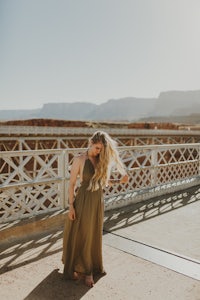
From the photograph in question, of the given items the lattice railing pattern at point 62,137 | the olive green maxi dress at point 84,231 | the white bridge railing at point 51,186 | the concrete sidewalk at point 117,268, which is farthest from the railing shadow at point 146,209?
the lattice railing pattern at point 62,137

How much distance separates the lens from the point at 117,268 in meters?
3.42

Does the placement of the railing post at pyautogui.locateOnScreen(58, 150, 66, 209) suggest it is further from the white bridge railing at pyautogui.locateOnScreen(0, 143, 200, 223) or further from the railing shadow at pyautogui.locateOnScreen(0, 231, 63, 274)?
the railing shadow at pyautogui.locateOnScreen(0, 231, 63, 274)

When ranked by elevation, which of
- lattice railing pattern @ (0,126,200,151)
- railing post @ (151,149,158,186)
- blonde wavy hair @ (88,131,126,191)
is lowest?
lattice railing pattern @ (0,126,200,151)

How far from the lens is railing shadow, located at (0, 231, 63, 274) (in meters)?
3.50

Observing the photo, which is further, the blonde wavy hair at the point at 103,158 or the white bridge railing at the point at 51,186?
the white bridge railing at the point at 51,186

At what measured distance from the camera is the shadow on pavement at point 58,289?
9.18 feet

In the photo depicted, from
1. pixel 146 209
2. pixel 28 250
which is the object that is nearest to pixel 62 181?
pixel 28 250

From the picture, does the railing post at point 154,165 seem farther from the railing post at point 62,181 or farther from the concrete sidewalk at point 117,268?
the railing post at point 62,181

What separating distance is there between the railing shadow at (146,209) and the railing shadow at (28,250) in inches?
36.7

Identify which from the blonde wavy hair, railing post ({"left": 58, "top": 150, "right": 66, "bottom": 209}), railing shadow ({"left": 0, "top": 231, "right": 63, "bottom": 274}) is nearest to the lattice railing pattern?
railing post ({"left": 58, "top": 150, "right": 66, "bottom": 209})

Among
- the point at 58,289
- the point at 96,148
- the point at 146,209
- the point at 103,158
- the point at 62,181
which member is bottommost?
the point at 146,209

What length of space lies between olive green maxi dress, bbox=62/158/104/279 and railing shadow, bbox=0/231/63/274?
741 millimetres

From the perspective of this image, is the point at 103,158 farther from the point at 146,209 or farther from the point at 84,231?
the point at 146,209

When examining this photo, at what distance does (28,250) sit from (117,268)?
1.25 m
